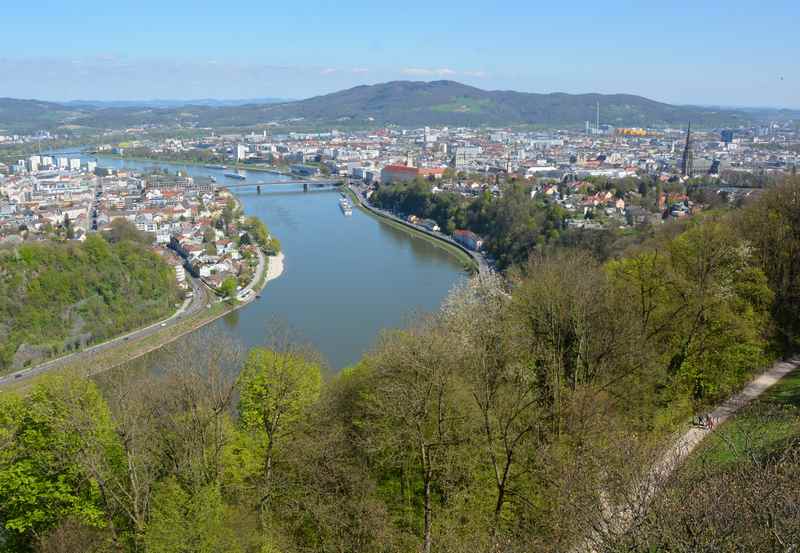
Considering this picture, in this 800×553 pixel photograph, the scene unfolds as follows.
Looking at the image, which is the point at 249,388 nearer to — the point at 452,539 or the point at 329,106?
the point at 452,539

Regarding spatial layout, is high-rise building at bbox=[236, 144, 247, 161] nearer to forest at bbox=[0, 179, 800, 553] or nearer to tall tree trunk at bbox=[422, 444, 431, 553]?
forest at bbox=[0, 179, 800, 553]

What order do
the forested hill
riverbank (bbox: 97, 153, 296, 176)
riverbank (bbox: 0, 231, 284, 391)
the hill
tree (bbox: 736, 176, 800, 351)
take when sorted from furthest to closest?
1. the hill
2. riverbank (bbox: 97, 153, 296, 176)
3. the forested hill
4. riverbank (bbox: 0, 231, 284, 391)
5. tree (bbox: 736, 176, 800, 351)

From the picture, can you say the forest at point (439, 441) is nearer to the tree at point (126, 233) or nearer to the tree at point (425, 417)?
the tree at point (425, 417)

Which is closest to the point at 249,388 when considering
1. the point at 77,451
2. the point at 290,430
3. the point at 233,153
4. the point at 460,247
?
the point at 290,430

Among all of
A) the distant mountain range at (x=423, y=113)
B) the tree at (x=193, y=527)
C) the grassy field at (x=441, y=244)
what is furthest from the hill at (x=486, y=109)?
the tree at (x=193, y=527)

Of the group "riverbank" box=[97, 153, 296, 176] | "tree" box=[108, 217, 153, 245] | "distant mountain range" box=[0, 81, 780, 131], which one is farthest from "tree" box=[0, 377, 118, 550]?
"distant mountain range" box=[0, 81, 780, 131]

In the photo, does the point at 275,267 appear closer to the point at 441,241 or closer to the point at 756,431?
the point at 441,241

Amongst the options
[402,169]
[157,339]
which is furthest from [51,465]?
[402,169]
